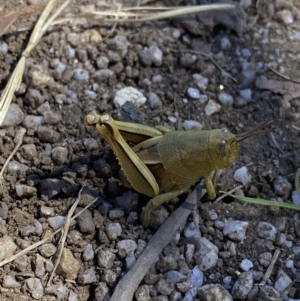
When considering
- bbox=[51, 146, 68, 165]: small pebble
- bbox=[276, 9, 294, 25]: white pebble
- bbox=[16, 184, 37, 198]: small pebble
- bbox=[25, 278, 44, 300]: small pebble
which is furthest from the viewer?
bbox=[276, 9, 294, 25]: white pebble

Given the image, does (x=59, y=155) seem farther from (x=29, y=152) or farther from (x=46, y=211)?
(x=46, y=211)

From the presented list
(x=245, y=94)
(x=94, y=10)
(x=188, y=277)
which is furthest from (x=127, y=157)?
(x=94, y=10)

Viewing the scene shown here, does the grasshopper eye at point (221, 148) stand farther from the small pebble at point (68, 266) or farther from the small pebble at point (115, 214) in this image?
the small pebble at point (68, 266)

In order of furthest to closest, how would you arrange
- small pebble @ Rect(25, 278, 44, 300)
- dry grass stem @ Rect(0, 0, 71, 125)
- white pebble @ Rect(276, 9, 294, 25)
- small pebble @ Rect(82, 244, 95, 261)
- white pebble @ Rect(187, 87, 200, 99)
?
white pebble @ Rect(276, 9, 294, 25) < white pebble @ Rect(187, 87, 200, 99) < dry grass stem @ Rect(0, 0, 71, 125) < small pebble @ Rect(82, 244, 95, 261) < small pebble @ Rect(25, 278, 44, 300)

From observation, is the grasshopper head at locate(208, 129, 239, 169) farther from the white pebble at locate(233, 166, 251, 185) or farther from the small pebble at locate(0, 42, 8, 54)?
the small pebble at locate(0, 42, 8, 54)

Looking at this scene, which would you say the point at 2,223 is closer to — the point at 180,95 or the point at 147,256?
the point at 147,256

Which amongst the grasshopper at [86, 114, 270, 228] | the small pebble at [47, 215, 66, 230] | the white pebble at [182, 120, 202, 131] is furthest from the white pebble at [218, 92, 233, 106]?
the small pebble at [47, 215, 66, 230]

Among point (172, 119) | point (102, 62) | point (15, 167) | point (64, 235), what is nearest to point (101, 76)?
point (102, 62)
